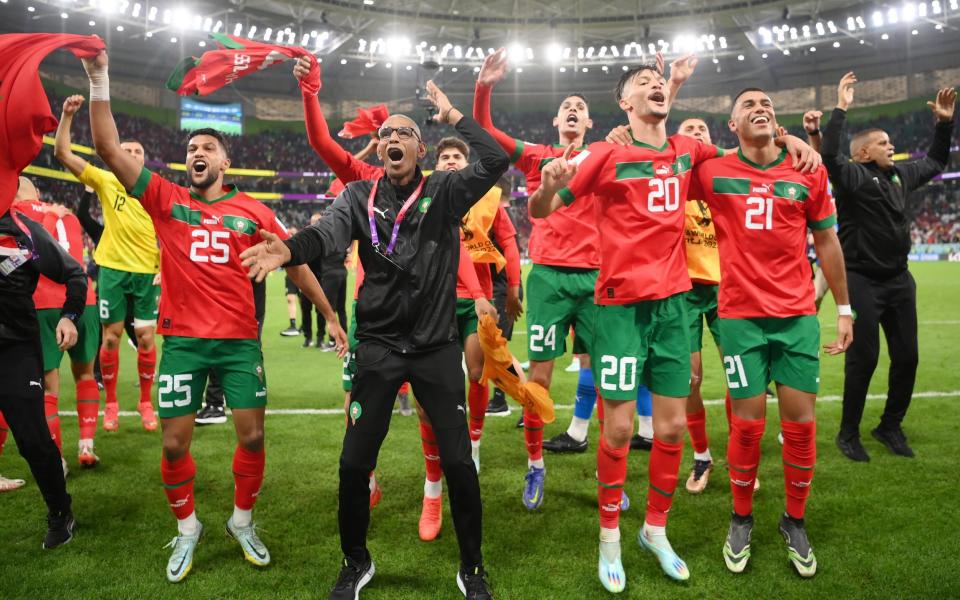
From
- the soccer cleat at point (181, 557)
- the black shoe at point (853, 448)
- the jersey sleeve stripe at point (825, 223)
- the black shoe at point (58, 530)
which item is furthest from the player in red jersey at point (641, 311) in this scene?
the black shoe at point (58, 530)

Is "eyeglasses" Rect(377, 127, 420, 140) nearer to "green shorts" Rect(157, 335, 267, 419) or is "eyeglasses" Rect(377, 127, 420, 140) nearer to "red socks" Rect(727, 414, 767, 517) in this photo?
"green shorts" Rect(157, 335, 267, 419)

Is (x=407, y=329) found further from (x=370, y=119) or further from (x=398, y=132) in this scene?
(x=370, y=119)

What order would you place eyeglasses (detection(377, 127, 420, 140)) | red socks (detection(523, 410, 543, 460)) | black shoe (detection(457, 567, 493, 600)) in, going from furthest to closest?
1. red socks (detection(523, 410, 543, 460))
2. eyeglasses (detection(377, 127, 420, 140))
3. black shoe (detection(457, 567, 493, 600))

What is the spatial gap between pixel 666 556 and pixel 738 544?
0.41 meters

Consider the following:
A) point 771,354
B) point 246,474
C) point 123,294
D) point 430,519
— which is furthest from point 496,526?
point 123,294

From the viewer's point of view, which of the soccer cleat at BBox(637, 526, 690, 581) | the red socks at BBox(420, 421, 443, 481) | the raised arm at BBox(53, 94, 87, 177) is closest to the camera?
the soccer cleat at BBox(637, 526, 690, 581)

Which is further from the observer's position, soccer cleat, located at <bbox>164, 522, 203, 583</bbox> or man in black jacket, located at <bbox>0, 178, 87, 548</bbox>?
man in black jacket, located at <bbox>0, 178, 87, 548</bbox>

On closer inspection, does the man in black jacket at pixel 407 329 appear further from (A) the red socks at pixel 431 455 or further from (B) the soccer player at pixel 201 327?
(A) the red socks at pixel 431 455

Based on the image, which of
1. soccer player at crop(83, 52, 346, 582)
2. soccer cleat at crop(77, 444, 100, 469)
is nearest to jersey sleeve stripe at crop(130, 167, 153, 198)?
soccer player at crop(83, 52, 346, 582)

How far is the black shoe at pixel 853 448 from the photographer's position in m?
4.92

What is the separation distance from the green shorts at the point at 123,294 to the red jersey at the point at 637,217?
483 centimetres

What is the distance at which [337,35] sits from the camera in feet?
119

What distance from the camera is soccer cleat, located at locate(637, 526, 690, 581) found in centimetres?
326

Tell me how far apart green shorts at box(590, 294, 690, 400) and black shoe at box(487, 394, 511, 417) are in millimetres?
3392
